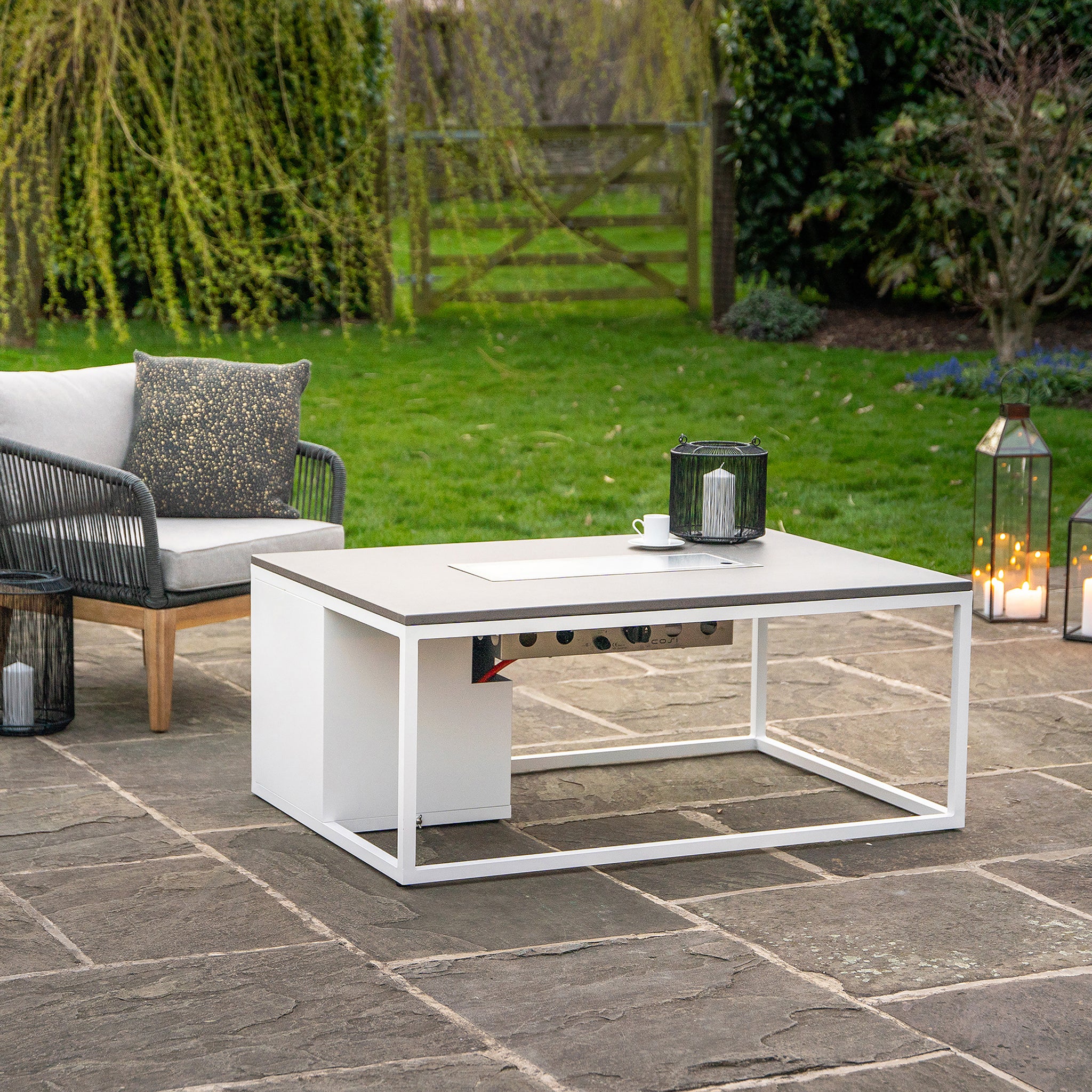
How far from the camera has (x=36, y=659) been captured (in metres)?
4.01

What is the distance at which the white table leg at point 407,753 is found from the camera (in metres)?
2.97

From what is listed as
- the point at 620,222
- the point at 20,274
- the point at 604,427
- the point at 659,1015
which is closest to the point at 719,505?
the point at 659,1015

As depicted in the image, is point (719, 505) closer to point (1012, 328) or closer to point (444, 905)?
point (444, 905)

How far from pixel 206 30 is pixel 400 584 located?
1.28 metres

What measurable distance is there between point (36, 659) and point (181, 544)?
457mm

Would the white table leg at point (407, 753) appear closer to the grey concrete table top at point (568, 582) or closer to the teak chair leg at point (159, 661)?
the grey concrete table top at point (568, 582)

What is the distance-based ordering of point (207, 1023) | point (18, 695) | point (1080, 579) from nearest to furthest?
1. point (207, 1023)
2. point (18, 695)
3. point (1080, 579)

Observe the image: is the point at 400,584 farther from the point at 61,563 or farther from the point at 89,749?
the point at 61,563

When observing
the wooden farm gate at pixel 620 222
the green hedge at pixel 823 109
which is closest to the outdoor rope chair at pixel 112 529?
the wooden farm gate at pixel 620 222

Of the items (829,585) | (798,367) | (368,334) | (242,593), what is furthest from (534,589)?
(368,334)

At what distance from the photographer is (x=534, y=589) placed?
127 inches

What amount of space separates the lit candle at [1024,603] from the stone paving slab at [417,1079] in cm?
339

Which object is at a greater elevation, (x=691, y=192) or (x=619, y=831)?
(x=691, y=192)

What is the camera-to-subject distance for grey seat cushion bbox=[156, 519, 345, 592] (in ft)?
13.3
